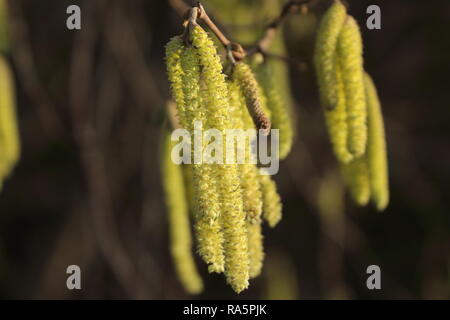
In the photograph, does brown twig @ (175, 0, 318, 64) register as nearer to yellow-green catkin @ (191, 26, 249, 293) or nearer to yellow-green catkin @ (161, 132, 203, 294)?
yellow-green catkin @ (191, 26, 249, 293)

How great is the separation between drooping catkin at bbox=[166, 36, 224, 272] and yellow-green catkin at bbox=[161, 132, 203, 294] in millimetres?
517

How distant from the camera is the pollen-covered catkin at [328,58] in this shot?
1490 millimetres

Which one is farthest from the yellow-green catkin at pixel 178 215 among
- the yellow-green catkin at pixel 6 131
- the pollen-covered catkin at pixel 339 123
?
the yellow-green catkin at pixel 6 131

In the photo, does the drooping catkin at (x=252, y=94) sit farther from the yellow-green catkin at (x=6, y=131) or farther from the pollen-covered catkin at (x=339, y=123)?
the yellow-green catkin at (x=6, y=131)

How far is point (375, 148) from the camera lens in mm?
1677

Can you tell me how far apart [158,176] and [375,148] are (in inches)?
64.1

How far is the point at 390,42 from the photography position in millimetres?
3809

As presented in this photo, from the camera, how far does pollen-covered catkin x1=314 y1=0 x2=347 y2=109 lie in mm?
1490

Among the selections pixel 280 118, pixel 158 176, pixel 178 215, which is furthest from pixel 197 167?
pixel 158 176

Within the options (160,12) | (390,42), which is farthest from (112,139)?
(390,42)

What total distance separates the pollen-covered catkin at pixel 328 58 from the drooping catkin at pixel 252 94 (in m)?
0.22

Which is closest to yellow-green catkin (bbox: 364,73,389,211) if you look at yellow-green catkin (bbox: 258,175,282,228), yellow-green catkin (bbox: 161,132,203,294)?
yellow-green catkin (bbox: 258,175,282,228)

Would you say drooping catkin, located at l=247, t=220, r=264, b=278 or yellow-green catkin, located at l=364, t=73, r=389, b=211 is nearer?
drooping catkin, located at l=247, t=220, r=264, b=278
